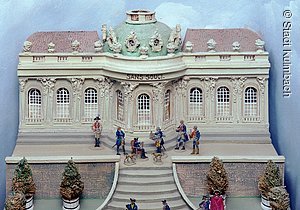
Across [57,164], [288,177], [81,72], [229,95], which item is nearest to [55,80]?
[81,72]

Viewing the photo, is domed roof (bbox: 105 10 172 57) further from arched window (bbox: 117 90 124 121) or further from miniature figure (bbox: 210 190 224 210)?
miniature figure (bbox: 210 190 224 210)

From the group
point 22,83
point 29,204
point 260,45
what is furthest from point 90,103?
point 260,45

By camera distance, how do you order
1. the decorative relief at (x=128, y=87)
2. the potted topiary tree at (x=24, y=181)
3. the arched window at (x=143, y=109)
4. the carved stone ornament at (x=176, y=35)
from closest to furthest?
1. the potted topiary tree at (x=24, y=181)
2. the decorative relief at (x=128, y=87)
3. the arched window at (x=143, y=109)
4. the carved stone ornament at (x=176, y=35)

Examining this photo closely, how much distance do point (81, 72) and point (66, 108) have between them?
226 centimetres

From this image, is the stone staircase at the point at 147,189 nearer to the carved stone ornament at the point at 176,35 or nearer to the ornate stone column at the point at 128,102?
the ornate stone column at the point at 128,102

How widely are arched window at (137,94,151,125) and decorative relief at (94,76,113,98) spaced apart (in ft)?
6.34

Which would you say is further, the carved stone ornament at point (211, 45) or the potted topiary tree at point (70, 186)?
the carved stone ornament at point (211, 45)

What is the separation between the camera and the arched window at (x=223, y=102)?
4644 centimetres

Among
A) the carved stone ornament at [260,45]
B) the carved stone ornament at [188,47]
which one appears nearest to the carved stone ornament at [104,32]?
the carved stone ornament at [188,47]

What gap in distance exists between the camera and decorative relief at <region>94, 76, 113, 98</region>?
45.7 metres

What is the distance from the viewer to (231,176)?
4259 centimetres

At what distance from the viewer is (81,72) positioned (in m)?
45.6

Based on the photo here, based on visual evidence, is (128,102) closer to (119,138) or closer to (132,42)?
(119,138)

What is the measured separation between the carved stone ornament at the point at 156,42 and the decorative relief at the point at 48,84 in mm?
5796
